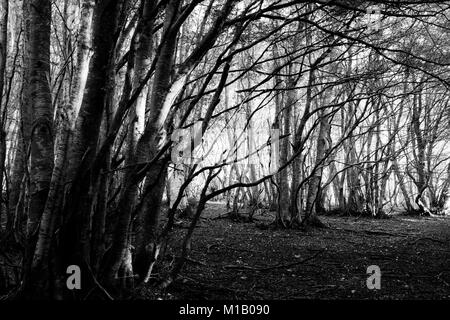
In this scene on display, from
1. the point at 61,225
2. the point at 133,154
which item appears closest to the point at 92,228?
the point at 61,225

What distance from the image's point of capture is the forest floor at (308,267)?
3156 millimetres

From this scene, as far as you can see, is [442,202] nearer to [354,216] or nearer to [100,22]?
[354,216]

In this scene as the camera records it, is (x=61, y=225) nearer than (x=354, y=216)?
Yes

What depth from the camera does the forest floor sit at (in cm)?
316

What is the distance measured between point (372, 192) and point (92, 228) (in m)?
11.9

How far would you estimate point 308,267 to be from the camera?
4293mm

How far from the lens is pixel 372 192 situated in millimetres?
12477
